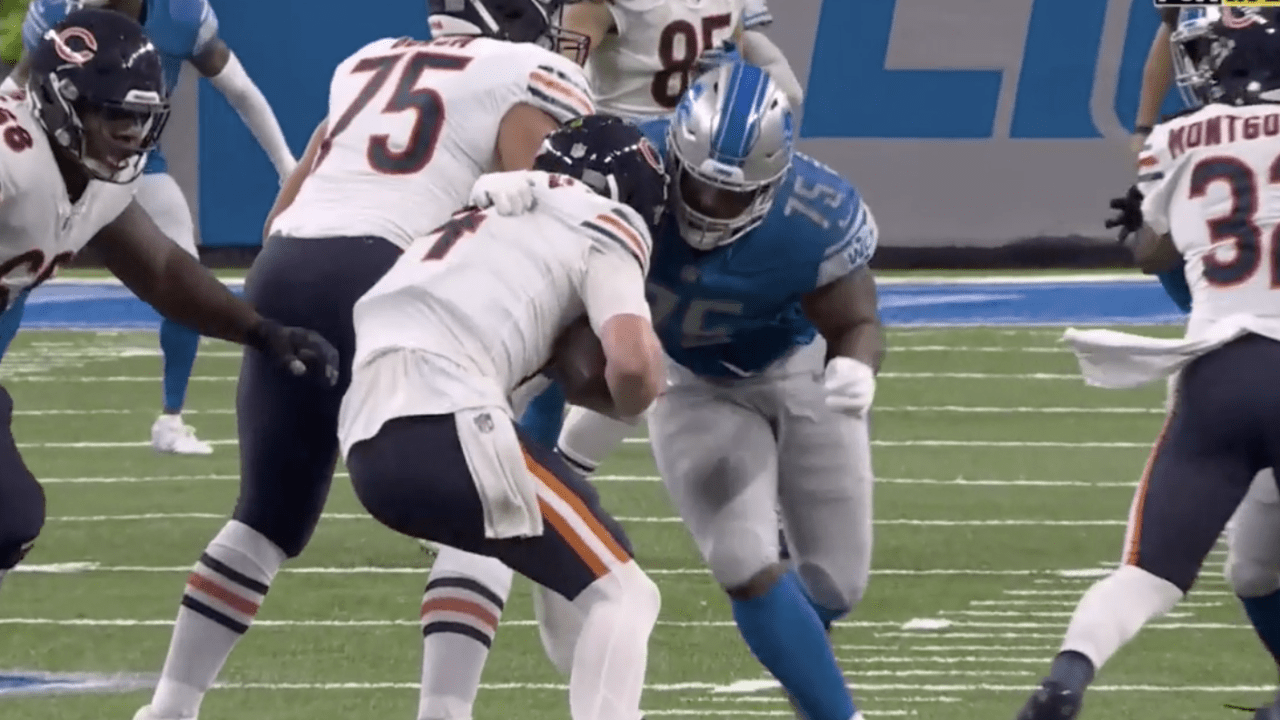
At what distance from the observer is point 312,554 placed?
285 inches

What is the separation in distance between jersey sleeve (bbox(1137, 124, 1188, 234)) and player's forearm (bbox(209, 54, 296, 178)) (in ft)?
11.4

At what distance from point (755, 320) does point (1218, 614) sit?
2.11 m

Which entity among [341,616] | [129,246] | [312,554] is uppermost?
[129,246]

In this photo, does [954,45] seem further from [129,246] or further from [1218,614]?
[129,246]

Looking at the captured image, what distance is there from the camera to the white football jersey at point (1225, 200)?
4500 mm

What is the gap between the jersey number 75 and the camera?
4.67 metres

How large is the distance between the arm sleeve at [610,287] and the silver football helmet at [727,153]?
0.47 m

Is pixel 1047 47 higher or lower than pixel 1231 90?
lower

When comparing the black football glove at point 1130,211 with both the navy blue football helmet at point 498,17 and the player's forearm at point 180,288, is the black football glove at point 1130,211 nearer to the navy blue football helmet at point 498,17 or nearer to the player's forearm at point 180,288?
the navy blue football helmet at point 498,17

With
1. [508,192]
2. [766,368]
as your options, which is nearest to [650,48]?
[766,368]

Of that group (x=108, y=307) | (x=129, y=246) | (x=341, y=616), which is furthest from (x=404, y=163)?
(x=108, y=307)

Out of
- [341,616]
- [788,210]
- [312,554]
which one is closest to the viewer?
[788,210]

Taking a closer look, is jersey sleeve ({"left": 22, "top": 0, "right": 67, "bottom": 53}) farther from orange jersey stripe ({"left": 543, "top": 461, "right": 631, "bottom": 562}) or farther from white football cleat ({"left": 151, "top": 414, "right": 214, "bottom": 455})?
orange jersey stripe ({"left": 543, "top": 461, "right": 631, "bottom": 562})

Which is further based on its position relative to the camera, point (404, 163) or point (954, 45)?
point (954, 45)
